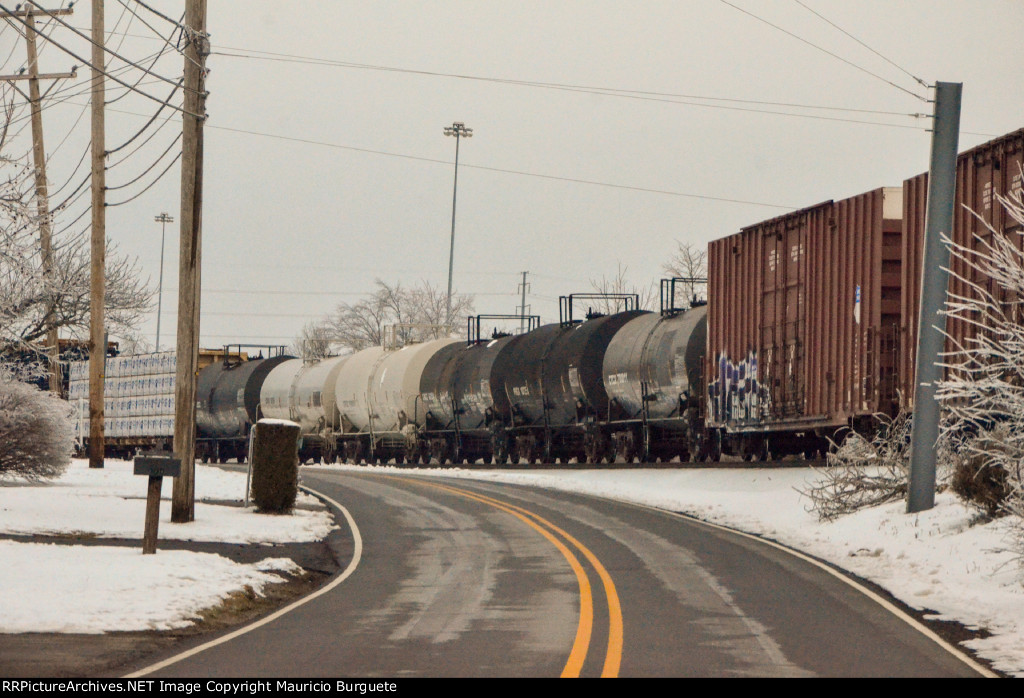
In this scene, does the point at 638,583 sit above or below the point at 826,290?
below

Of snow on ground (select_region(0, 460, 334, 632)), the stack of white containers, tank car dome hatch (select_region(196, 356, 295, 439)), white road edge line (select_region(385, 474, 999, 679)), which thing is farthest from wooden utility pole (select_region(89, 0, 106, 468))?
tank car dome hatch (select_region(196, 356, 295, 439))

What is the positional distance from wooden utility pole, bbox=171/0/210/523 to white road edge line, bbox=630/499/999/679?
8009mm

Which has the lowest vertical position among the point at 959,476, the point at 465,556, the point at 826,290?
the point at 465,556

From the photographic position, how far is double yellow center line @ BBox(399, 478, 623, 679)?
30.8 ft

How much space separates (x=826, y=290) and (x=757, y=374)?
3005mm

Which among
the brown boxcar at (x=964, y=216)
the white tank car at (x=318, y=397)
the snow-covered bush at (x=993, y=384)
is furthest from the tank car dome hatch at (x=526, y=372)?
the snow-covered bush at (x=993, y=384)

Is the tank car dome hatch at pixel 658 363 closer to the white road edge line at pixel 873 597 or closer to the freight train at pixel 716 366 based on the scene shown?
the freight train at pixel 716 366

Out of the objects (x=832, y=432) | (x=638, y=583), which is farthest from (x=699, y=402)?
(x=638, y=583)

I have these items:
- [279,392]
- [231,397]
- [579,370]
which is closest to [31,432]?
[579,370]

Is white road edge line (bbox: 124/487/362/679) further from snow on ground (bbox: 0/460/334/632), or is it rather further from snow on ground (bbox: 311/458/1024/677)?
snow on ground (bbox: 311/458/1024/677)

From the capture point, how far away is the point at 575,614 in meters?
12.0

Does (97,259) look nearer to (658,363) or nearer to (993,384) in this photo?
(658,363)

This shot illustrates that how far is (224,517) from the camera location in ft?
65.8
